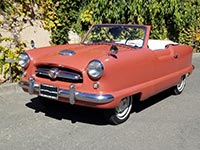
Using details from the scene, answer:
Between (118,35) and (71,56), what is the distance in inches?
50.8

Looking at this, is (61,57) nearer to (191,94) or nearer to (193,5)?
(191,94)

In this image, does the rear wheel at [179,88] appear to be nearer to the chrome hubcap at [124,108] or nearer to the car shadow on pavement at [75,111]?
the car shadow on pavement at [75,111]

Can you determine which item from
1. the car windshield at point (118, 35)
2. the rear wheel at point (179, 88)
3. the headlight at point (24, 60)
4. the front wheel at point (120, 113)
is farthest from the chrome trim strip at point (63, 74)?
the rear wheel at point (179, 88)

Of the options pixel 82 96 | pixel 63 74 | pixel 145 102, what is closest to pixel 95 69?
pixel 82 96

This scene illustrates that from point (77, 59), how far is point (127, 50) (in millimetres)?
793

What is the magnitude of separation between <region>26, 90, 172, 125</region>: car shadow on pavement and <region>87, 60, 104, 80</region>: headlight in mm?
829

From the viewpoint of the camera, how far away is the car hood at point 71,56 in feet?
13.5

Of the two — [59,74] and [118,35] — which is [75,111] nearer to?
[59,74]

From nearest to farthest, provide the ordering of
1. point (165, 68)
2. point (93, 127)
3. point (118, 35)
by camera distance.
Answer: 1. point (93, 127)
2. point (165, 68)
3. point (118, 35)

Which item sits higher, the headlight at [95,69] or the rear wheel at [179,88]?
the headlight at [95,69]

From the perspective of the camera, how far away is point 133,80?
436cm

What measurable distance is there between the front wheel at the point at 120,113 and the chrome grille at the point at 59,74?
635mm

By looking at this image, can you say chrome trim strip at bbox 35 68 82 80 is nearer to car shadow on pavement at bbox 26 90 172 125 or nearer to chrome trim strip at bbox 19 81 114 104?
chrome trim strip at bbox 19 81 114 104

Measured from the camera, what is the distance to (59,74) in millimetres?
4191
